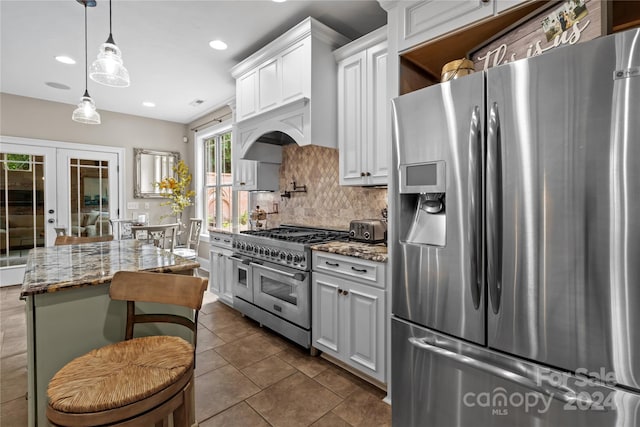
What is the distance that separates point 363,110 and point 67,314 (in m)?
2.30

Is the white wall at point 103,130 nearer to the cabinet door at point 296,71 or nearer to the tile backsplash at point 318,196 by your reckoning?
the tile backsplash at point 318,196

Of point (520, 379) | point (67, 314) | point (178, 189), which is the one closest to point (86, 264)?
point (67, 314)

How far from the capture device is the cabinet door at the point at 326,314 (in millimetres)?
2326

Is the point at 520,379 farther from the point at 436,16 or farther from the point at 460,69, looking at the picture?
the point at 436,16

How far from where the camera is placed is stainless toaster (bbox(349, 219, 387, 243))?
244 cm

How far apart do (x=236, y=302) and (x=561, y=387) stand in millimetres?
2906

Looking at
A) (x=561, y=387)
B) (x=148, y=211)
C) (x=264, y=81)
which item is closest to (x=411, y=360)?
(x=561, y=387)

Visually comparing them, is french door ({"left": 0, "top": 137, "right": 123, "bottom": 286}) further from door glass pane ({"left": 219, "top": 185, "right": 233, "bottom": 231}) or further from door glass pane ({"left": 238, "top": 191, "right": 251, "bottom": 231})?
door glass pane ({"left": 238, "top": 191, "right": 251, "bottom": 231})

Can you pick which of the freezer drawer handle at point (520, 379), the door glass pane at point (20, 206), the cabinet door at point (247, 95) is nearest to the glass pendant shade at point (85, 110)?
the cabinet door at point (247, 95)

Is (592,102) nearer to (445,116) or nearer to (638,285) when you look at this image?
(445,116)

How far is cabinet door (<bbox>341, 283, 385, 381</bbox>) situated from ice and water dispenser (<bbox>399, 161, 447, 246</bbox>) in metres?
0.56

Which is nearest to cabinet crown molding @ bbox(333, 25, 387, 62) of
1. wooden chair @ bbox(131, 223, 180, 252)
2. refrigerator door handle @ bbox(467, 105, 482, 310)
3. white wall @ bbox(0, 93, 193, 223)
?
refrigerator door handle @ bbox(467, 105, 482, 310)

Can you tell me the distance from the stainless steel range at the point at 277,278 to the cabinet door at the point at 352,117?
0.64 metres

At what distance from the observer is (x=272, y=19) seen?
2703 mm
